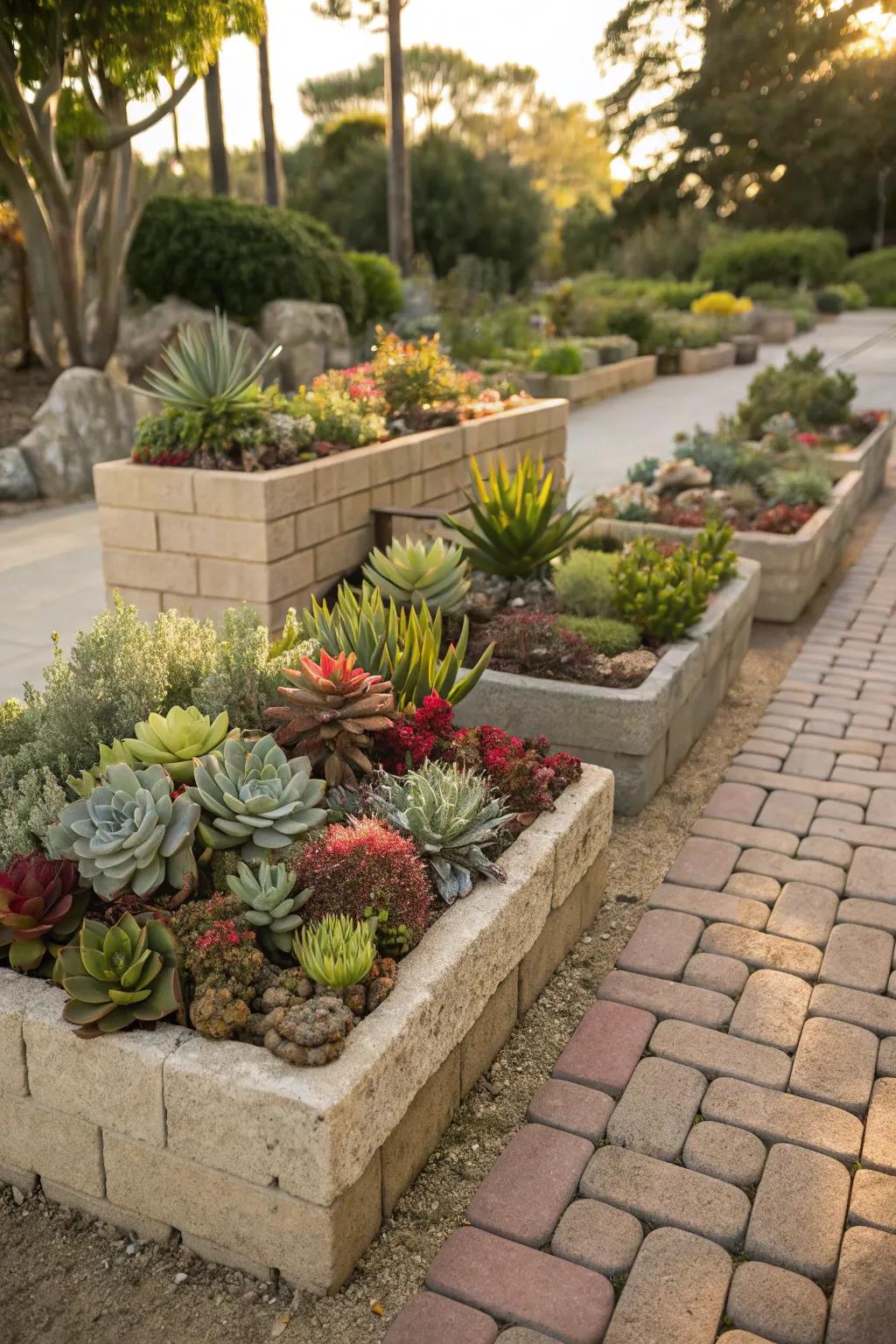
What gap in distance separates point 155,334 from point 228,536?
8.58 m

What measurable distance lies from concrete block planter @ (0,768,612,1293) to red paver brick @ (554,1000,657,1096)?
37cm

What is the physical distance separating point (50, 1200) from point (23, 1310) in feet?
0.95

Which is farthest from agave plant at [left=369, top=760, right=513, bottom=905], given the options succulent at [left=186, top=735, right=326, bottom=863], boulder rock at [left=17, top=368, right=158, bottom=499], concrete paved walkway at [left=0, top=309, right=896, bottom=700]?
boulder rock at [left=17, top=368, right=158, bottom=499]

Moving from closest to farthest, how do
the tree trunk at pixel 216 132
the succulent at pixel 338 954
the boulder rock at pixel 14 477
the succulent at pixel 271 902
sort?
the succulent at pixel 338 954 → the succulent at pixel 271 902 → the boulder rock at pixel 14 477 → the tree trunk at pixel 216 132

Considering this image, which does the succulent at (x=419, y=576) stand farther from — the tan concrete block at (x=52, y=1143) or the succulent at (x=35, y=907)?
the tan concrete block at (x=52, y=1143)

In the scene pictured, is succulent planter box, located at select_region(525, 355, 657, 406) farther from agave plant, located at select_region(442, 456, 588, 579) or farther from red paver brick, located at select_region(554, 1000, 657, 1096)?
red paver brick, located at select_region(554, 1000, 657, 1096)

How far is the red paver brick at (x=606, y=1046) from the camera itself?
9.62 feet

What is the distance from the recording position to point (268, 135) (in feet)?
66.6

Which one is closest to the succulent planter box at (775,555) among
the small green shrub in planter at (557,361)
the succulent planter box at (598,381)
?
the succulent planter box at (598,381)

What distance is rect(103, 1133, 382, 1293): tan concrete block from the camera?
2242mm

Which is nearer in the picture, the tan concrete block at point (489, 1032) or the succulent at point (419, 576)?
the tan concrete block at point (489, 1032)

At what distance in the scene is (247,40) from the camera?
9219mm

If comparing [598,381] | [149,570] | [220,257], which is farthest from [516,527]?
[598,381]

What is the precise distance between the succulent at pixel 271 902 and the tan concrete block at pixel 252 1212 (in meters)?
0.51
